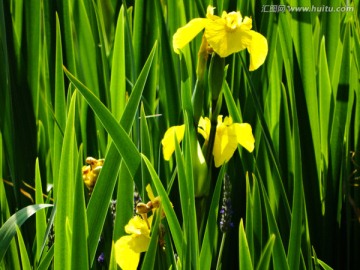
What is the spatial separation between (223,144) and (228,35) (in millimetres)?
123

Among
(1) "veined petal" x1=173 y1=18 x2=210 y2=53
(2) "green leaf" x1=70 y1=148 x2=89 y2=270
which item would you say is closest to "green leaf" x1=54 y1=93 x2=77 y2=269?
(2) "green leaf" x1=70 y1=148 x2=89 y2=270

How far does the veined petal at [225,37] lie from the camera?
28.0 inches

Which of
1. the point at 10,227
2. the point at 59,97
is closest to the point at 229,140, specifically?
the point at 10,227

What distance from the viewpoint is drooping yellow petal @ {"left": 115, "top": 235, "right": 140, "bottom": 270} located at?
26.7 inches

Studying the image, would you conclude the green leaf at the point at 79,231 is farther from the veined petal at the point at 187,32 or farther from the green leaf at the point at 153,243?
the veined petal at the point at 187,32

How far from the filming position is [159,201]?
0.70m

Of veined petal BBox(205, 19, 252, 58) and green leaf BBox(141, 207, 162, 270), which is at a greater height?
veined petal BBox(205, 19, 252, 58)

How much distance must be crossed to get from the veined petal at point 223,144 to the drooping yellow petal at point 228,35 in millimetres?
87

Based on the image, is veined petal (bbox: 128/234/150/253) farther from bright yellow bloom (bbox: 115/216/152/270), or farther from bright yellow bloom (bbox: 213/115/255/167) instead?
bright yellow bloom (bbox: 213/115/255/167)

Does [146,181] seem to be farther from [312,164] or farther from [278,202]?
[312,164]

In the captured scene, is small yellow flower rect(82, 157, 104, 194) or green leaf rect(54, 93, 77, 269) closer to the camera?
green leaf rect(54, 93, 77, 269)

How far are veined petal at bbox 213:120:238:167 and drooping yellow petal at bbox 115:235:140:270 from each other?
0.13 meters

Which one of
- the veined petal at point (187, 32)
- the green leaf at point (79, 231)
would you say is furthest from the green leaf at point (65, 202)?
the veined petal at point (187, 32)

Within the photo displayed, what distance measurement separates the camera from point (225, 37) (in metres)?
Answer: 0.72
